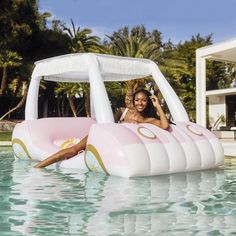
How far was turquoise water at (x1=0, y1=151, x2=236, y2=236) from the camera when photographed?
148 inches

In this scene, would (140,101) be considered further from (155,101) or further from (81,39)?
(81,39)

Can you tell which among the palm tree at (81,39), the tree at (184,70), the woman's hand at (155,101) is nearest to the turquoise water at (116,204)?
the woman's hand at (155,101)

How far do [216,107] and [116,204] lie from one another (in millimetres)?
25329

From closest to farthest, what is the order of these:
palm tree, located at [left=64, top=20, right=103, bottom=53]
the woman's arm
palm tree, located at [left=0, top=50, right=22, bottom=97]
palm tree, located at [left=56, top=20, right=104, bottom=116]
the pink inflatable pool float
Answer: the pink inflatable pool float < the woman's arm < palm tree, located at [left=0, top=50, right=22, bottom=97] < palm tree, located at [left=56, top=20, right=104, bottom=116] < palm tree, located at [left=64, top=20, right=103, bottom=53]

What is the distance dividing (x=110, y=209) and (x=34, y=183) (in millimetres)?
2281

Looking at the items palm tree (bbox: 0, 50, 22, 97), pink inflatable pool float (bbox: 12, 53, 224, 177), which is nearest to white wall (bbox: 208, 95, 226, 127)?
palm tree (bbox: 0, 50, 22, 97)

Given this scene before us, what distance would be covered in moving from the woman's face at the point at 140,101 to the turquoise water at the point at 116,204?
55.6 inches

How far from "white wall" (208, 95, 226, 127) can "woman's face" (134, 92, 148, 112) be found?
2150cm

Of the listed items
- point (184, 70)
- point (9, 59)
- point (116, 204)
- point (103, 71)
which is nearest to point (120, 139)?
point (103, 71)

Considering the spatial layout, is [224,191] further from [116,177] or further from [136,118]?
[136,118]

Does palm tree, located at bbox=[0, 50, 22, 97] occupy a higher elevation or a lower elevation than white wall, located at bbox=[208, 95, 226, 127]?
higher

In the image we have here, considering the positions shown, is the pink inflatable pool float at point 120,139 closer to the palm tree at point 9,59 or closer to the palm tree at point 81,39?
the palm tree at point 9,59

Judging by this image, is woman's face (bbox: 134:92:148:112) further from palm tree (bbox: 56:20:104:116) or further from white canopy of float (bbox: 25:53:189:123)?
palm tree (bbox: 56:20:104:116)

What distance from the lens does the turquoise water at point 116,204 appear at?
3771mm
